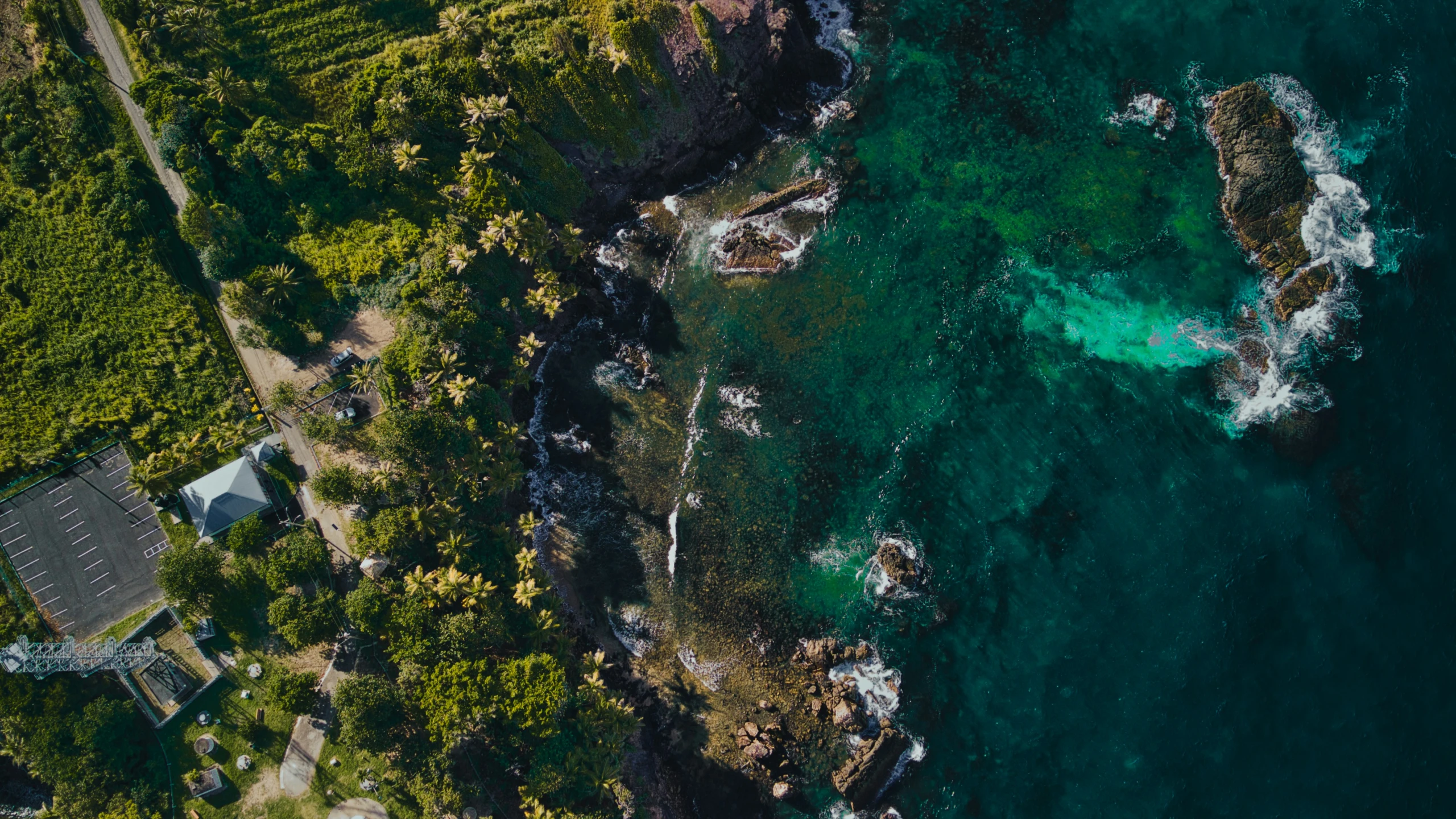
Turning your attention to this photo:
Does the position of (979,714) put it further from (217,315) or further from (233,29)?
(233,29)

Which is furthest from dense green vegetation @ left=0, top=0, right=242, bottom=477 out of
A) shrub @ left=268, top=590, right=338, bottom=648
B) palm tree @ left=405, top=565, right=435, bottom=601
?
palm tree @ left=405, top=565, right=435, bottom=601

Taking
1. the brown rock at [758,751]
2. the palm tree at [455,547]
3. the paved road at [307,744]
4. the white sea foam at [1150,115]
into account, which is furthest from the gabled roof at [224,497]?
the white sea foam at [1150,115]

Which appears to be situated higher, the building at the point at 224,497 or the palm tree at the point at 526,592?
the building at the point at 224,497

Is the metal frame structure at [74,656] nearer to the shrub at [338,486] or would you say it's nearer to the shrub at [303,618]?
the shrub at [303,618]

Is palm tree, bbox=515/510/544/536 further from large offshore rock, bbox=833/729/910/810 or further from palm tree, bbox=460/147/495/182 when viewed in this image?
large offshore rock, bbox=833/729/910/810

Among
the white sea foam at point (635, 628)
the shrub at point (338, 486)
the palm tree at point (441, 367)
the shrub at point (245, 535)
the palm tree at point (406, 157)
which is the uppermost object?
the palm tree at point (406, 157)

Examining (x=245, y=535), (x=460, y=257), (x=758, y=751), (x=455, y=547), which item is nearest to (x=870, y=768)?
(x=758, y=751)
